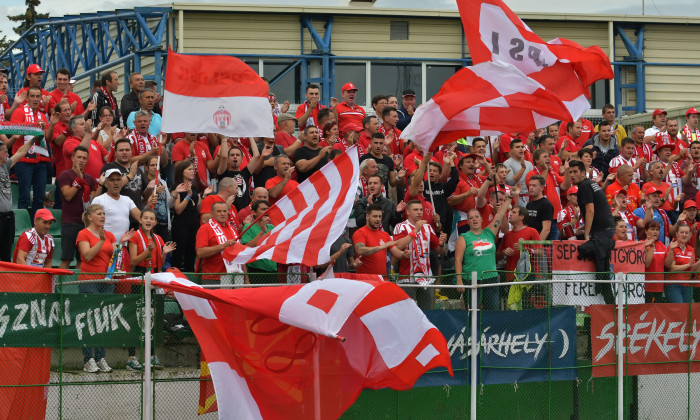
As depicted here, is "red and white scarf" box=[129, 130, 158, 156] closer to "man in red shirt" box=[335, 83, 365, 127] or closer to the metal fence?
"man in red shirt" box=[335, 83, 365, 127]

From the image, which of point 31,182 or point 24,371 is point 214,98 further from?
point 24,371

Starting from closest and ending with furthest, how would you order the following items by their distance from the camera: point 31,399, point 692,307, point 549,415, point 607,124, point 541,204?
point 31,399
point 549,415
point 692,307
point 541,204
point 607,124

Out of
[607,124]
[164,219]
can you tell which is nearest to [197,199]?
[164,219]

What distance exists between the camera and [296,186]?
13773 millimetres

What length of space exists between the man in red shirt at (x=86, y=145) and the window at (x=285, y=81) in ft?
36.2

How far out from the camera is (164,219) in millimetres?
14242

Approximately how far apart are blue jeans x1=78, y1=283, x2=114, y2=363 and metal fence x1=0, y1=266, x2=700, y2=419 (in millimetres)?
40

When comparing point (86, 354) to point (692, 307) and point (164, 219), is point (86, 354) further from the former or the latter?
point (692, 307)

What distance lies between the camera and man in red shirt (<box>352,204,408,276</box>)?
13.8 metres

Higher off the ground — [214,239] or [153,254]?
[214,239]

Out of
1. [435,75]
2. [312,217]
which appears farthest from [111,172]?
[435,75]

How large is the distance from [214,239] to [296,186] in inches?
61.0

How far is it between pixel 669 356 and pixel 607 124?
773cm

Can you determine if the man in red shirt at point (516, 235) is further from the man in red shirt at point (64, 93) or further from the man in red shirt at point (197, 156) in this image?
the man in red shirt at point (64, 93)
